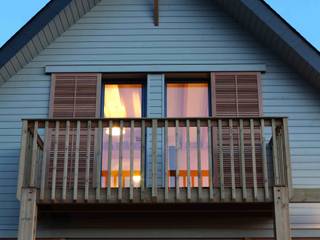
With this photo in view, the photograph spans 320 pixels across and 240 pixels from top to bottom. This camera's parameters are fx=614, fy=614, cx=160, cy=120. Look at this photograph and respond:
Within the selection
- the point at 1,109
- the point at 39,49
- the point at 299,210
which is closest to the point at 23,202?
the point at 1,109

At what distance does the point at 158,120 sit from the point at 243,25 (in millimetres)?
3072

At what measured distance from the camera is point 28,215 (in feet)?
27.7

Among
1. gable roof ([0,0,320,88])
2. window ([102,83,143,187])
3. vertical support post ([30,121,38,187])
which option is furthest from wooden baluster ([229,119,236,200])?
vertical support post ([30,121,38,187])

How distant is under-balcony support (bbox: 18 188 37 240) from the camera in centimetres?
829

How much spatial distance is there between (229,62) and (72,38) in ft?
9.33

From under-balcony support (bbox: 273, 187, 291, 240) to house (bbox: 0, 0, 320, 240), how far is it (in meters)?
0.02

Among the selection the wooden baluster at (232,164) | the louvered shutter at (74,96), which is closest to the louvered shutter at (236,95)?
the wooden baluster at (232,164)

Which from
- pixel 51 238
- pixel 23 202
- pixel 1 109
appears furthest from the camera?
pixel 1 109

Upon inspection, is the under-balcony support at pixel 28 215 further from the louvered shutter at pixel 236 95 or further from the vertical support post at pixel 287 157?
the vertical support post at pixel 287 157

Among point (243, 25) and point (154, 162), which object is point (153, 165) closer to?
point (154, 162)

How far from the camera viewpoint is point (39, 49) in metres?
10.9

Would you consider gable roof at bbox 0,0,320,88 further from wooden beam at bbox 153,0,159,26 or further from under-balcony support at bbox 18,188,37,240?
under-balcony support at bbox 18,188,37,240

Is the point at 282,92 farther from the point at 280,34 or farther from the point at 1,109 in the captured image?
the point at 1,109

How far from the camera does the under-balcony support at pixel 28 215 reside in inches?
326
